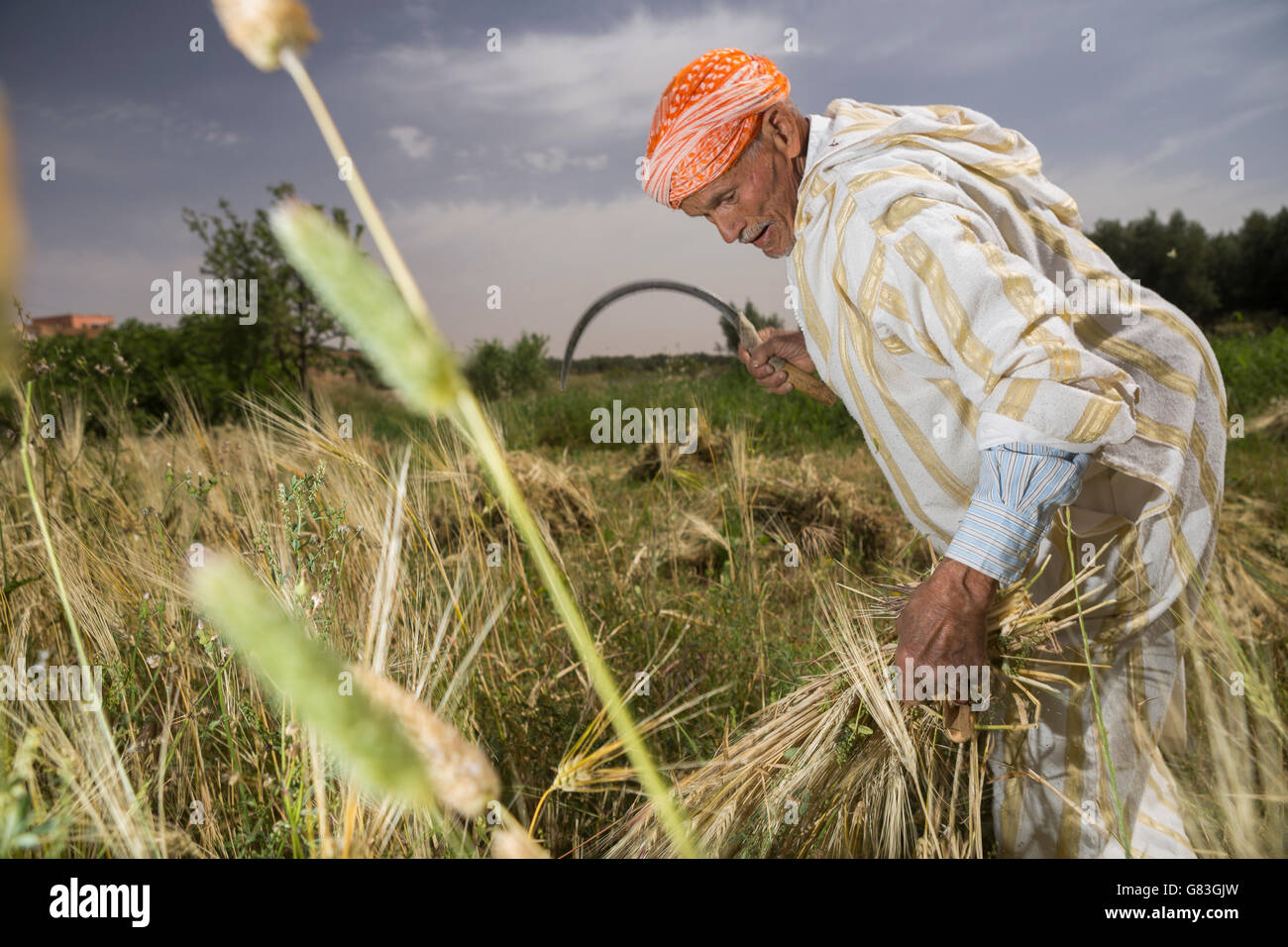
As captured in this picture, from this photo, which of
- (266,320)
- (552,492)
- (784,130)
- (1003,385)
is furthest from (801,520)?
(266,320)

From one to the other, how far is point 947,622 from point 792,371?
39.7 inches

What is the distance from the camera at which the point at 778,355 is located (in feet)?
6.70

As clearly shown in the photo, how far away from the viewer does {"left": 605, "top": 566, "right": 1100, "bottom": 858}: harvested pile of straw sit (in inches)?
50.3

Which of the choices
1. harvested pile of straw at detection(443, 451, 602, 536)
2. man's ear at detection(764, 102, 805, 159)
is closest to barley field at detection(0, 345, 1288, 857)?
man's ear at detection(764, 102, 805, 159)

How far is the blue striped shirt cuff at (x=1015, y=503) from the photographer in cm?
113

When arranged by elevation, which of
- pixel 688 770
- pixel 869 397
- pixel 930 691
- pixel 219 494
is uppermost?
pixel 869 397

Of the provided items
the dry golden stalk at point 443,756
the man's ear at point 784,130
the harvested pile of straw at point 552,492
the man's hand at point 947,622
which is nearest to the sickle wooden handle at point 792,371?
the man's ear at point 784,130

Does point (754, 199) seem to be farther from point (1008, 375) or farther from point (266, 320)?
point (266, 320)

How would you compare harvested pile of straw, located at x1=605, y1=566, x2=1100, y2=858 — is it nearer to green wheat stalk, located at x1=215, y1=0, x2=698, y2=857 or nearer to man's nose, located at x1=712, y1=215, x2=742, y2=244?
green wheat stalk, located at x1=215, y1=0, x2=698, y2=857
